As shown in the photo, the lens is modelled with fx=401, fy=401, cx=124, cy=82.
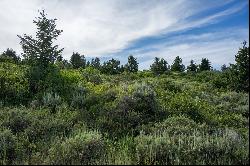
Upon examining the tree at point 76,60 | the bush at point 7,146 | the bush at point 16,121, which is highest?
the tree at point 76,60

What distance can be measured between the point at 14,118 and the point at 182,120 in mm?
5592

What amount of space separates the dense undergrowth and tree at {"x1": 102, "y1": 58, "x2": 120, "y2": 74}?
30407 mm

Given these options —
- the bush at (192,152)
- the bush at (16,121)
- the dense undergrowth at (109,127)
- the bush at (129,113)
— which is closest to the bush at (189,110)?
the dense undergrowth at (109,127)

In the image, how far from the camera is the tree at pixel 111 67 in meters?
54.1

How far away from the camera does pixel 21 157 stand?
9617 millimetres

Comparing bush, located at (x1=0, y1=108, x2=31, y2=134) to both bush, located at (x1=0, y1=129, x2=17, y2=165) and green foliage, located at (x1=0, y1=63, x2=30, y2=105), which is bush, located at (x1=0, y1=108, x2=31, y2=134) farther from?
green foliage, located at (x1=0, y1=63, x2=30, y2=105)

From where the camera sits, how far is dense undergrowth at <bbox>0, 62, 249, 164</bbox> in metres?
8.94

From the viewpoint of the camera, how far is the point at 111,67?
55.6 m

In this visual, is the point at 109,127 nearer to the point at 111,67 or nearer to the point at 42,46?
the point at 42,46

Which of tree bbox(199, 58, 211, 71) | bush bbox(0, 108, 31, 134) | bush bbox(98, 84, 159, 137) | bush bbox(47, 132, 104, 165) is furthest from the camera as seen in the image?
tree bbox(199, 58, 211, 71)

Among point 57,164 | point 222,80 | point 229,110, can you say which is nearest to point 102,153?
point 57,164

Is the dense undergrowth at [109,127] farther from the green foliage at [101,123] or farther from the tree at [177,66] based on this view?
the tree at [177,66]

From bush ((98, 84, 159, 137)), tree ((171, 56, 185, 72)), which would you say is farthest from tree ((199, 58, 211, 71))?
bush ((98, 84, 159, 137))

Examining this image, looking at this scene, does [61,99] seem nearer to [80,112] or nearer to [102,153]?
[80,112]
